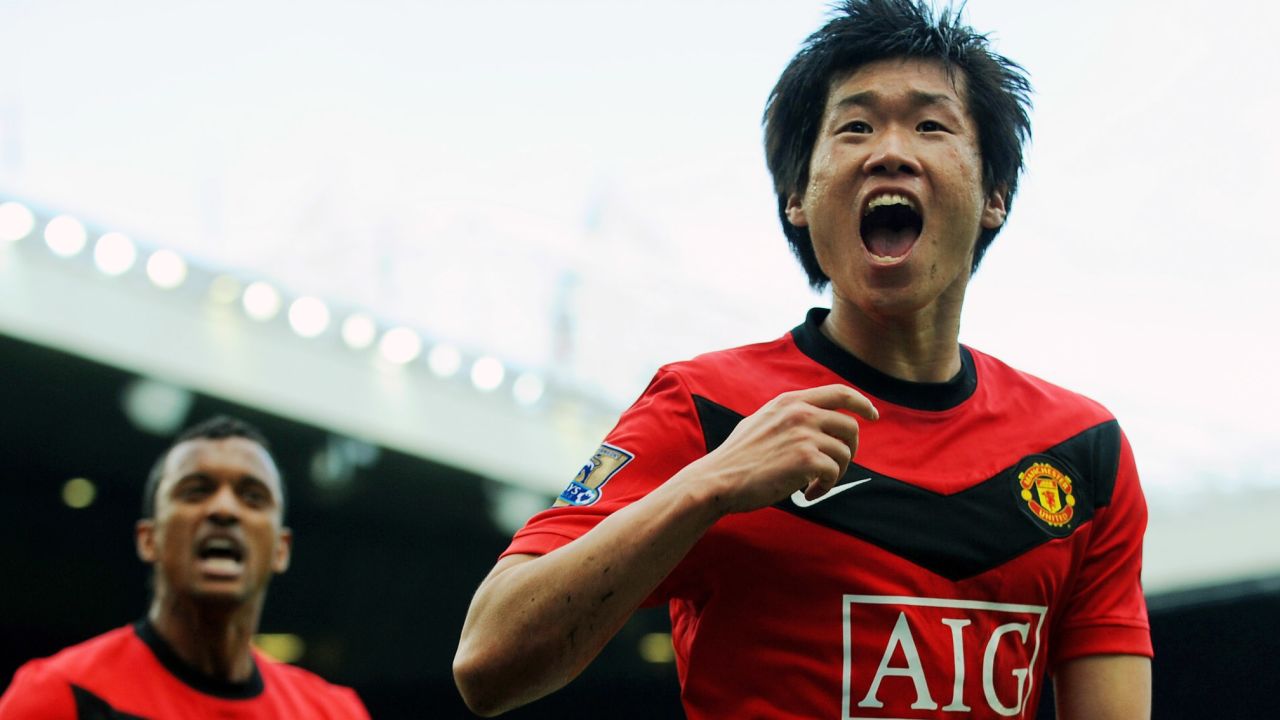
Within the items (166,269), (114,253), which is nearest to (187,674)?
(114,253)

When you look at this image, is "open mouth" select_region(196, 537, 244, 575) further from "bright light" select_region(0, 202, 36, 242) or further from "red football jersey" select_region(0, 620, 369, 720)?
"bright light" select_region(0, 202, 36, 242)

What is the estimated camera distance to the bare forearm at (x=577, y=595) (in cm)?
142

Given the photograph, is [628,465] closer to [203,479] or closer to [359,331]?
[203,479]

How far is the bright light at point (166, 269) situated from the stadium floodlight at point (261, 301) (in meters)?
0.44

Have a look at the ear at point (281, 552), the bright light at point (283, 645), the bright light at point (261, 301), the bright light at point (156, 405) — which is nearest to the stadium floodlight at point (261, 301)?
the bright light at point (261, 301)

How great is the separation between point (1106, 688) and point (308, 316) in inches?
319

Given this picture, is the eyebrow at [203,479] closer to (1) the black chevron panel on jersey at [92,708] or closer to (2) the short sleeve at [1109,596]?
(1) the black chevron panel on jersey at [92,708]

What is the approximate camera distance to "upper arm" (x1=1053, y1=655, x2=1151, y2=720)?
1.77 meters

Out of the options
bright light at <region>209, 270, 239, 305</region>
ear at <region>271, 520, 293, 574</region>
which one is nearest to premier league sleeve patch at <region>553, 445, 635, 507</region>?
ear at <region>271, 520, 293, 574</region>

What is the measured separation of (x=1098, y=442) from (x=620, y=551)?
0.80 metres

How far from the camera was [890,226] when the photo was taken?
1.89 meters

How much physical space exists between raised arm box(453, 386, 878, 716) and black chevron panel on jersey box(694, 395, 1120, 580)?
0.19 m

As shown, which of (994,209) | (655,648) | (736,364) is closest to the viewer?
(736,364)

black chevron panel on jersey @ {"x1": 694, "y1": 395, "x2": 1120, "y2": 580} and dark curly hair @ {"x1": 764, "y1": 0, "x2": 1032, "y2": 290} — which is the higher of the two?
dark curly hair @ {"x1": 764, "y1": 0, "x2": 1032, "y2": 290}
